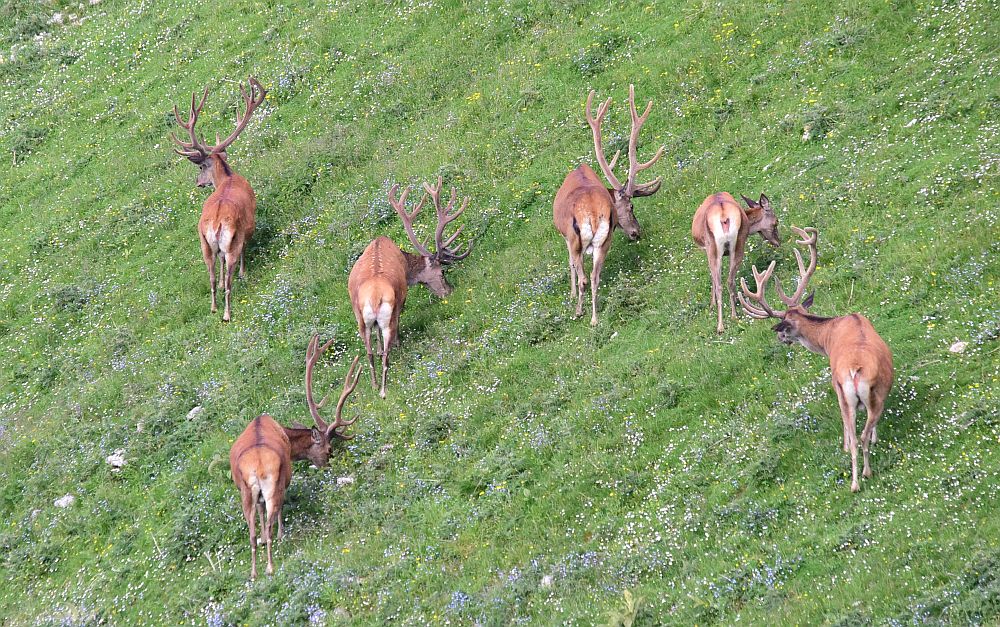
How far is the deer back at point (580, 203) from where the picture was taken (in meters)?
14.3

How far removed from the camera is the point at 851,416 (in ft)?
32.6

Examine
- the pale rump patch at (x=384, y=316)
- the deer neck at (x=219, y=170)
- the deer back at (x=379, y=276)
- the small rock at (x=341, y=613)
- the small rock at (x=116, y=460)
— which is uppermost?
the deer neck at (x=219, y=170)

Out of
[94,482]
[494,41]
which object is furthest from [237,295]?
[494,41]

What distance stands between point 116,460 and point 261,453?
343cm

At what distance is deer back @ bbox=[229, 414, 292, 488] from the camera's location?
11836 mm

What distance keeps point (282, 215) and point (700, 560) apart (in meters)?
11.0

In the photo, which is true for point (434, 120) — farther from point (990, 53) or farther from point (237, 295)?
point (990, 53)

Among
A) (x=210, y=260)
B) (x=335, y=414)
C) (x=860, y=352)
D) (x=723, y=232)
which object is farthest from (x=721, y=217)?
(x=210, y=260)

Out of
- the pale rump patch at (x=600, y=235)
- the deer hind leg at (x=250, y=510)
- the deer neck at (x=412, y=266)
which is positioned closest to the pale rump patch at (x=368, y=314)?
the deer neck at (x=412, y=266)

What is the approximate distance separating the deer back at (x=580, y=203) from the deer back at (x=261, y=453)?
4855 millimetres

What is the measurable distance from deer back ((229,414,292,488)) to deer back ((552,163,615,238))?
4.86 metres

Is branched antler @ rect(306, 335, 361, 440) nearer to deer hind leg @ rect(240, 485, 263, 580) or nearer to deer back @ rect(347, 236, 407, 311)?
deer back @ rect(347, 236, 407, 311)

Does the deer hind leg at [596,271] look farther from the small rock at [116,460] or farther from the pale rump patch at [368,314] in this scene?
the small rock at [116,460]

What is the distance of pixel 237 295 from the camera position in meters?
17.0
